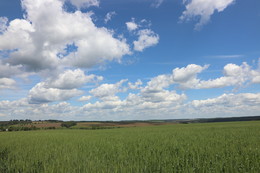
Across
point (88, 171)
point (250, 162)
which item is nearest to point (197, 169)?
point (250, 162)

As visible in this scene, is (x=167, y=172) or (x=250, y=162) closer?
(x=167, y=172)

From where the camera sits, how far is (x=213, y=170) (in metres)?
7.49

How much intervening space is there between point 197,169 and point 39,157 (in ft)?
29.8

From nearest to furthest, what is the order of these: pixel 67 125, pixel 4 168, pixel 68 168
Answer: pixel 68 168 < pixel 4 168 < pixel 67 125

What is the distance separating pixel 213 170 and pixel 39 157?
9683 millimetres

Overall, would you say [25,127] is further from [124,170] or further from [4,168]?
[124,170]

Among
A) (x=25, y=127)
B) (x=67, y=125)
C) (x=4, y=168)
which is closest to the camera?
(x=4, y=168)

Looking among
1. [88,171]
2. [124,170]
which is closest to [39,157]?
[88,171]

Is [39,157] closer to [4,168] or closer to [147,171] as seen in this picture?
[4,168]

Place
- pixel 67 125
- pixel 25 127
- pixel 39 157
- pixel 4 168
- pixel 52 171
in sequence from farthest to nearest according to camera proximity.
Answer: pixel 67 125, pixel 25 127, pixel 39 157, pixel 4 168, pixel 52 171

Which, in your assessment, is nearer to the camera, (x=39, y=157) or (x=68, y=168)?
(x=68, y=168)

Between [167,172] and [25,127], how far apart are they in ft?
266

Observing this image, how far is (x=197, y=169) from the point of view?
7758 mm

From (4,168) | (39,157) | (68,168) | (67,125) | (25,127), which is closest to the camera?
(68,168)
